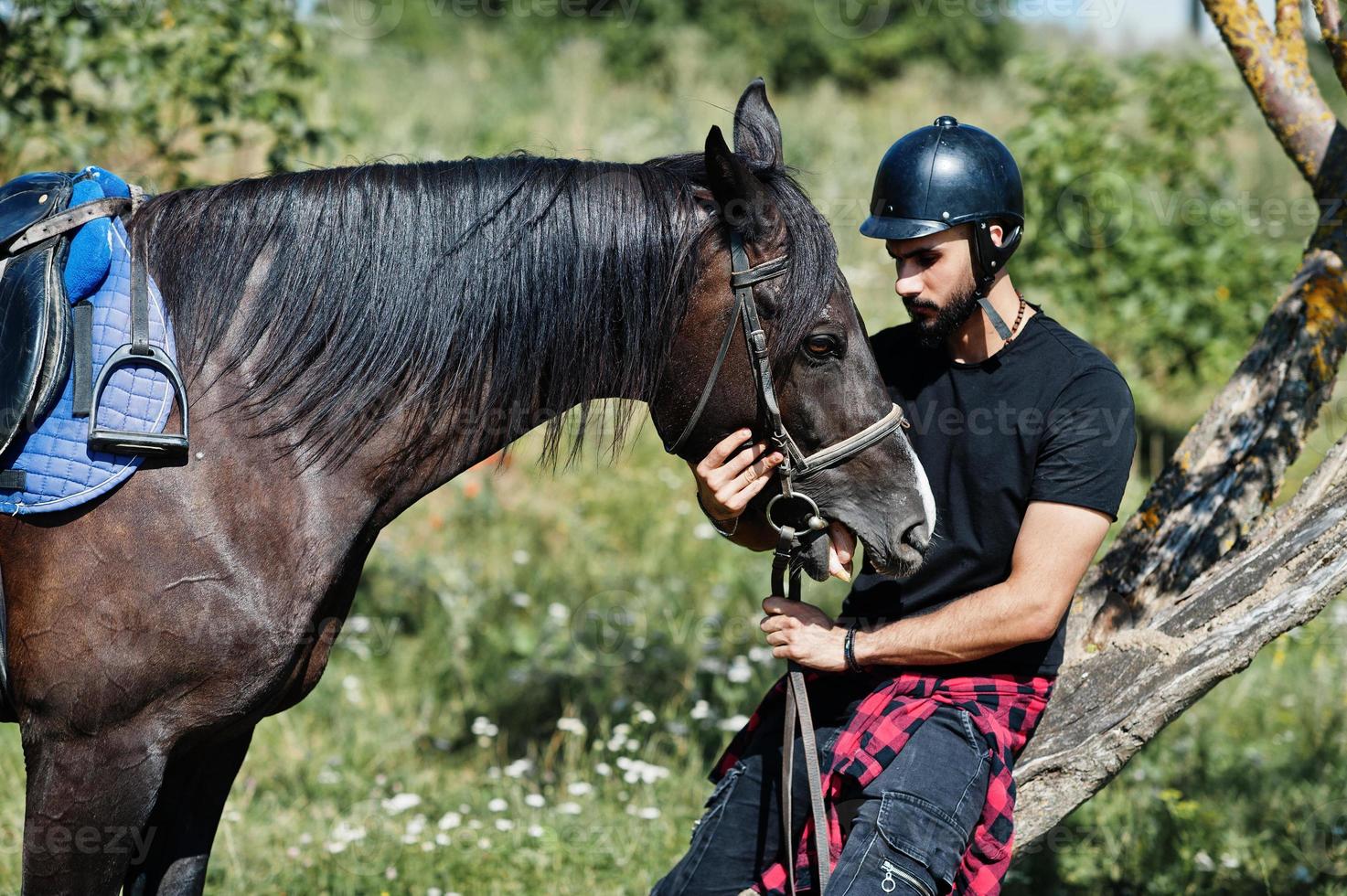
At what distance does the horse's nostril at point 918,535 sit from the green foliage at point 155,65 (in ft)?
13.2

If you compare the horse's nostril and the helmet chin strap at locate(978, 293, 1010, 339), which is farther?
the helmet chin strap at locate(978, 293, 1010, 339)

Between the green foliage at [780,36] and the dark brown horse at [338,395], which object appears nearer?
the dark brown horse at [338,395]

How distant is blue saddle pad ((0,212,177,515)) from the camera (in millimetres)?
2283

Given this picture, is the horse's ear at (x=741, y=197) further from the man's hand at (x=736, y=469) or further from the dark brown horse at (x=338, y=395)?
the man's hand at (x=736, y=469)

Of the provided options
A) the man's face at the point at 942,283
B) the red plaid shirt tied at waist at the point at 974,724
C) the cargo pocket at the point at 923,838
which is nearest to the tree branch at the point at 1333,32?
the man's face at the point at 942,283

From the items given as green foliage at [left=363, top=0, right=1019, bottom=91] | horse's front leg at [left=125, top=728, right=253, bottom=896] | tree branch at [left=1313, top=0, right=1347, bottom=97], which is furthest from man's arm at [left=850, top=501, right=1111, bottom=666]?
green foliage at [left=363, top=0, right=1019, bottom=91]

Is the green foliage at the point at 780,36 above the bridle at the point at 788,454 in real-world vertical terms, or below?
above

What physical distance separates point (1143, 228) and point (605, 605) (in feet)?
16.0

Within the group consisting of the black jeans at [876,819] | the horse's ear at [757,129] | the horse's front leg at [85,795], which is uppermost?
the horse's ear at [757,129]

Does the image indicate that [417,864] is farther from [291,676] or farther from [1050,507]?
[1050,507]

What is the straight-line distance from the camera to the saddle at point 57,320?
227cm

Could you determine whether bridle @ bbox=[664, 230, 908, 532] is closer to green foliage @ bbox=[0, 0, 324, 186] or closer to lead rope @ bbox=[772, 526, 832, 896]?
lead rope @ bbox=[772, 526, 832, 896]

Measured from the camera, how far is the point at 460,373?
8.34ft

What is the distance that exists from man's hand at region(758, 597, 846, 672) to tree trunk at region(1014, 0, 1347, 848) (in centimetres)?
61
